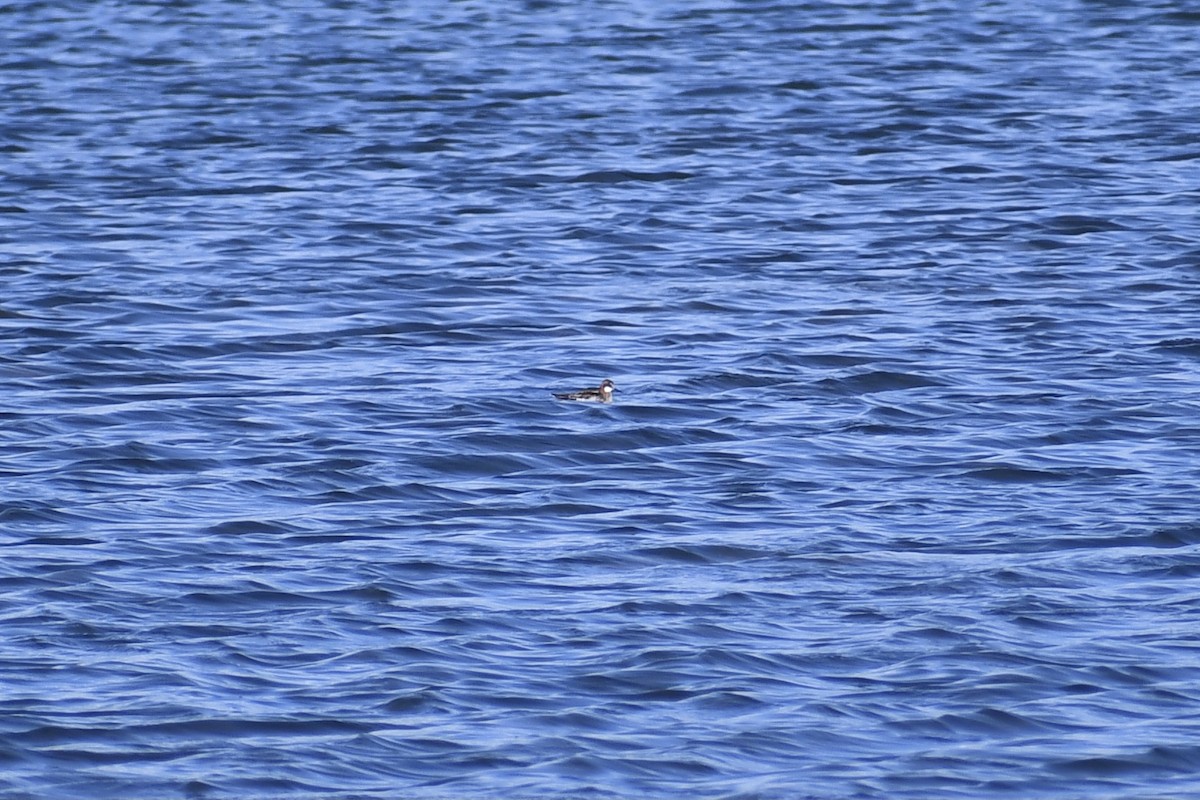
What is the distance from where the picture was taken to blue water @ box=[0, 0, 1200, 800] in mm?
9055

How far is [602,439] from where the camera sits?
44.4ft

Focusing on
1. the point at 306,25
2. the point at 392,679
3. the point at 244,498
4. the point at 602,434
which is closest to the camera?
the point at 392,679

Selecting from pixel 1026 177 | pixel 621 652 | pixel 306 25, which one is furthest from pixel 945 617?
pixel 306 25

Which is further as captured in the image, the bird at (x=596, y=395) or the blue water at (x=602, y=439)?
the bird at (x=596, y=395)

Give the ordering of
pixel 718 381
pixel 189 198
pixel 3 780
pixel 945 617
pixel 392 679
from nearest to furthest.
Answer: pixel 3 780, pixel 392 679, pixel 945 617, pixel 718 381, pixel 189 198

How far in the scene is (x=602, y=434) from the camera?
13625mm

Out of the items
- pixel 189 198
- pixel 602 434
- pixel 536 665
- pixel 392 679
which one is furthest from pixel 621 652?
pixel 189 198

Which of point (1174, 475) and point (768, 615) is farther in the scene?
point (1174, 475)

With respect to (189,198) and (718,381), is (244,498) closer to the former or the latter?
(718,381)

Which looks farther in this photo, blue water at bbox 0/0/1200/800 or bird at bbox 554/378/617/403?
bird at bbox 554/378/617/403

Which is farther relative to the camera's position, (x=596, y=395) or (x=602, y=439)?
(x=596, y=395)

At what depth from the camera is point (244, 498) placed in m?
12.2

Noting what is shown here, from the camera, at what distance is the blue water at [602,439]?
356 inches

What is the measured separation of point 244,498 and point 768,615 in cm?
337
